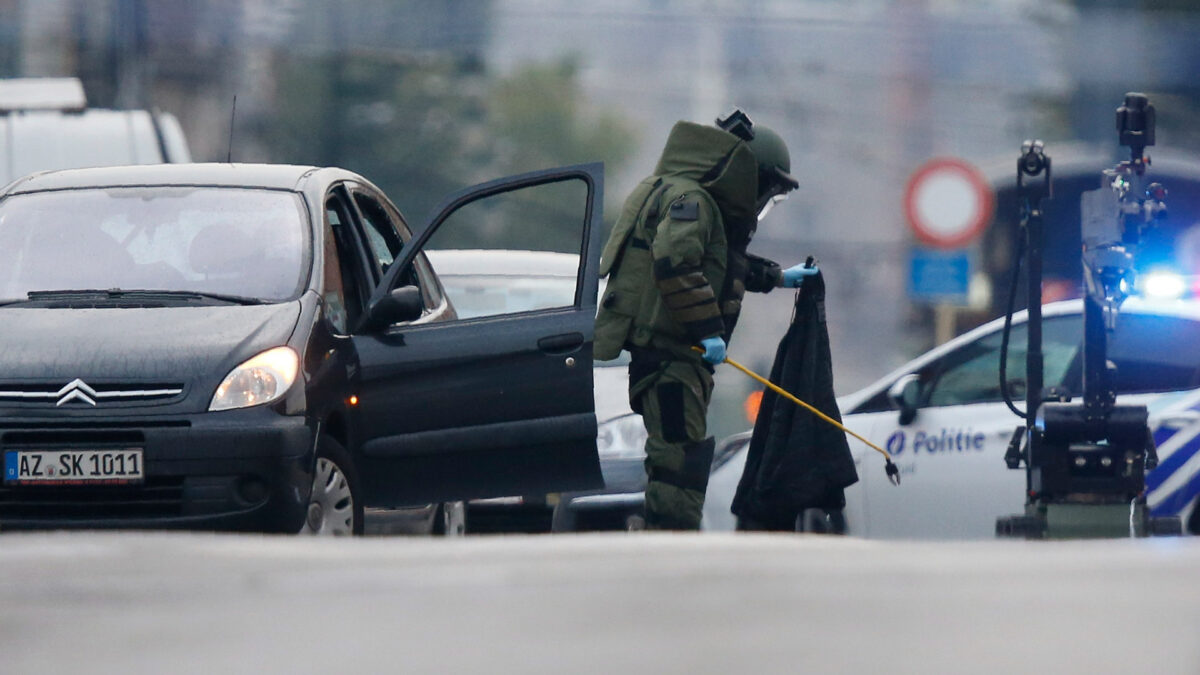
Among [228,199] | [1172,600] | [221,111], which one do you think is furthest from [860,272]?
[1172,600]

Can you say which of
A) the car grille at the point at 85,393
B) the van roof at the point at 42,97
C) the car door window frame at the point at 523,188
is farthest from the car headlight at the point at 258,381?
the van roof at the point at 42,97

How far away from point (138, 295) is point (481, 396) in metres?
1.14

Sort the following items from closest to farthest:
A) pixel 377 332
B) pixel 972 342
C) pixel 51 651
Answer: pixel 51 651
pixel 377 332
pixel 972 342

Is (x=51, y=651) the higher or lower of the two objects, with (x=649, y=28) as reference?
lower

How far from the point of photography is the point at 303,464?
6117mm

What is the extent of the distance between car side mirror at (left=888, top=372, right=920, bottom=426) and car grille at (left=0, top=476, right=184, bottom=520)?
3111 millimetres

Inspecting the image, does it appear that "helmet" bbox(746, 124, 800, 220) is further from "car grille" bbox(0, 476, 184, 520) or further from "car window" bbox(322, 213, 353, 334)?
"car grille" bbox(0, 476, 184, 520)

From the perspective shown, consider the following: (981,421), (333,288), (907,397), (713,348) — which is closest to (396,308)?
(333,288)

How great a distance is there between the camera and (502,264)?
9.96 m

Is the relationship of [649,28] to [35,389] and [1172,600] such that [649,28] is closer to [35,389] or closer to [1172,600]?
[35,389]

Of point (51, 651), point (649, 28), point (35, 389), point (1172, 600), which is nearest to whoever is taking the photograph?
point (51, 651)

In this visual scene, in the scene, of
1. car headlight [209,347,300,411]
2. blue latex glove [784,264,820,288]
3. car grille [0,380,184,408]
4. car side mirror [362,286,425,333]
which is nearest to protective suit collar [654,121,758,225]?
blue latex glove [784,264,820,288]

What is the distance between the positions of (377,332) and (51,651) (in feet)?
12.2

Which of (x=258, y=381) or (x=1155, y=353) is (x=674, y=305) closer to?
(x=258, y=381)
